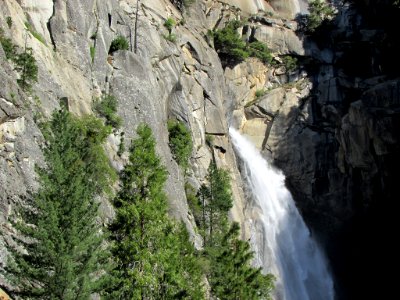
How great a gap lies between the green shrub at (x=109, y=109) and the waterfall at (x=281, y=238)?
18896mm

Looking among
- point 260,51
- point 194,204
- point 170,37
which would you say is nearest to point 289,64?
point 260,51

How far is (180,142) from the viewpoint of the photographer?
37125 millimetres

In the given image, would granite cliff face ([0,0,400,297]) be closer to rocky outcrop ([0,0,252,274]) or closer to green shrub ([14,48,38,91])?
rocky outcrop ([0,0,252,274])

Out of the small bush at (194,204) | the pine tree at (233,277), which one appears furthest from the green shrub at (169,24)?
the pine tree at (233,277)

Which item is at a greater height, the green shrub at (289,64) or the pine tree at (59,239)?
the green shrub at (289,64)

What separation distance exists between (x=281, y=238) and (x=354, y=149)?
456 inches

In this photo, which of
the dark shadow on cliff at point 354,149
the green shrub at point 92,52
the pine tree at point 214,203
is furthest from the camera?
the dark shadow on cliff at point 354,149

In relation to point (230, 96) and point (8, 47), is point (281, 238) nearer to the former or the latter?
point (230, 96)

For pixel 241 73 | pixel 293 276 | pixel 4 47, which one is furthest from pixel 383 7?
pixel 4 47

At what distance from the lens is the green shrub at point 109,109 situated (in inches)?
1142

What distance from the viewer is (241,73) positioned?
5584 cm

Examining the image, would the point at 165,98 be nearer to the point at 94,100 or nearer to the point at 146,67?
the point at 146,67

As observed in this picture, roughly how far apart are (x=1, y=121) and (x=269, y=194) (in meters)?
34.4

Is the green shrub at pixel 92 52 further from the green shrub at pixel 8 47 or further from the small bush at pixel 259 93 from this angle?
the small bush at pixel 259 93
